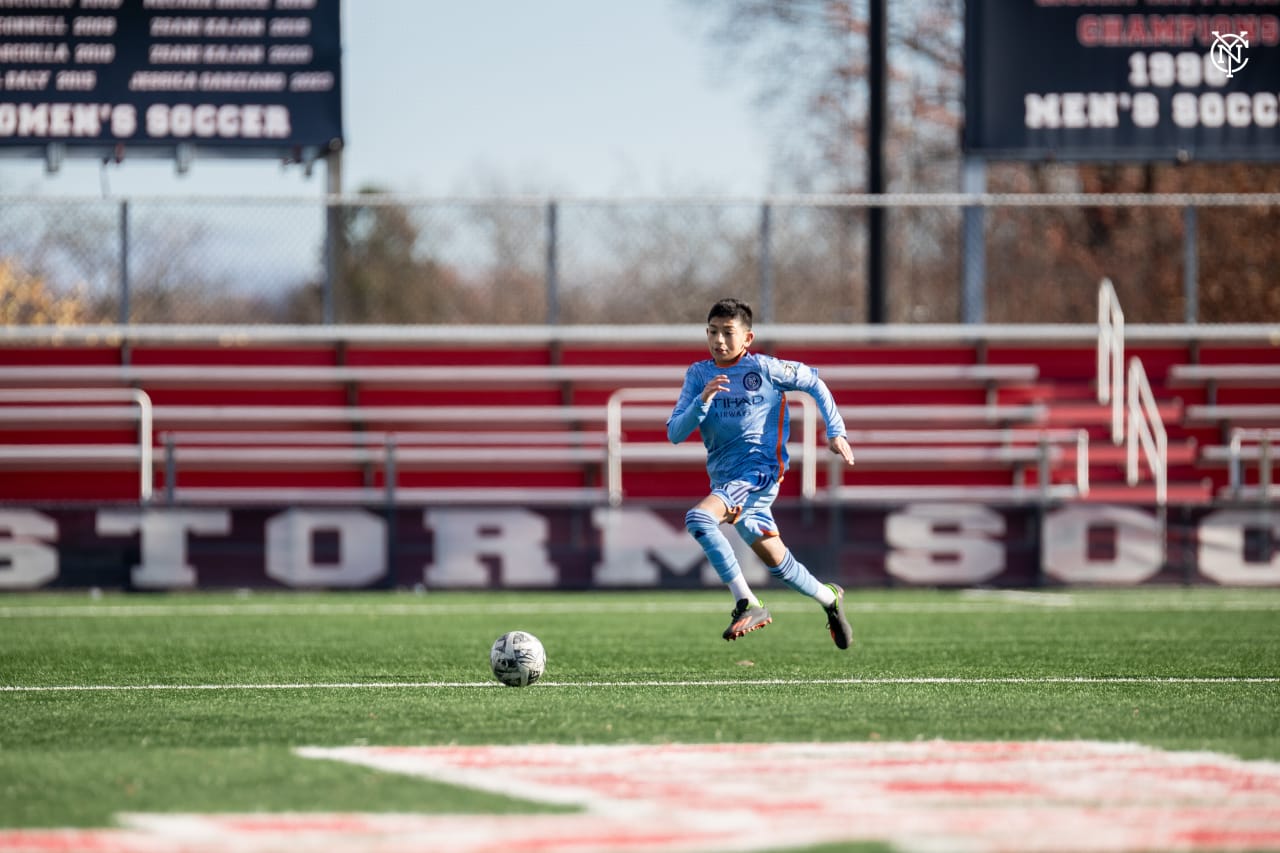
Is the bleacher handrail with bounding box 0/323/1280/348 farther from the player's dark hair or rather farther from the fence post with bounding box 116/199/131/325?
the player's dark hair

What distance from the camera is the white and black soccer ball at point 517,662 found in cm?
867

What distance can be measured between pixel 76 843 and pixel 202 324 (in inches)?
642

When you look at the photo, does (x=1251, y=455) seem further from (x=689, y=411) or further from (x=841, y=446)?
(x=689, y=411)

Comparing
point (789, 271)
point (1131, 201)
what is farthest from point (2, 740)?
point (1131, 201)

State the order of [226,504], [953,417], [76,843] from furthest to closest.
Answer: [953,417] < [226,504] < [76,843]

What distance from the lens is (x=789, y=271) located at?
833 inches

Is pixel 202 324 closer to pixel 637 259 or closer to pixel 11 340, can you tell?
pixel 11 340

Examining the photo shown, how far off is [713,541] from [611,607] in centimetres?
578

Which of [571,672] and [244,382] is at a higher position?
[244,382]

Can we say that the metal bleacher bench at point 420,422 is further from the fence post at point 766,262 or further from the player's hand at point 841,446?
the player's hand at point 841,446

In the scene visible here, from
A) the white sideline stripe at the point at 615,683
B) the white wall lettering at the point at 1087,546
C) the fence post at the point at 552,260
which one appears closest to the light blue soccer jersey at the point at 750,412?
the white sideline stripe at the point at 615,683

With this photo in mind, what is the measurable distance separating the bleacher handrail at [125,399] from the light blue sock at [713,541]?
34.6 ft

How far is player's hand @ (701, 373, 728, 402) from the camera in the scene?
31.5ft

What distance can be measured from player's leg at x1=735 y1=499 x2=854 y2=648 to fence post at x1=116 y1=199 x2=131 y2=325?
12.1m
